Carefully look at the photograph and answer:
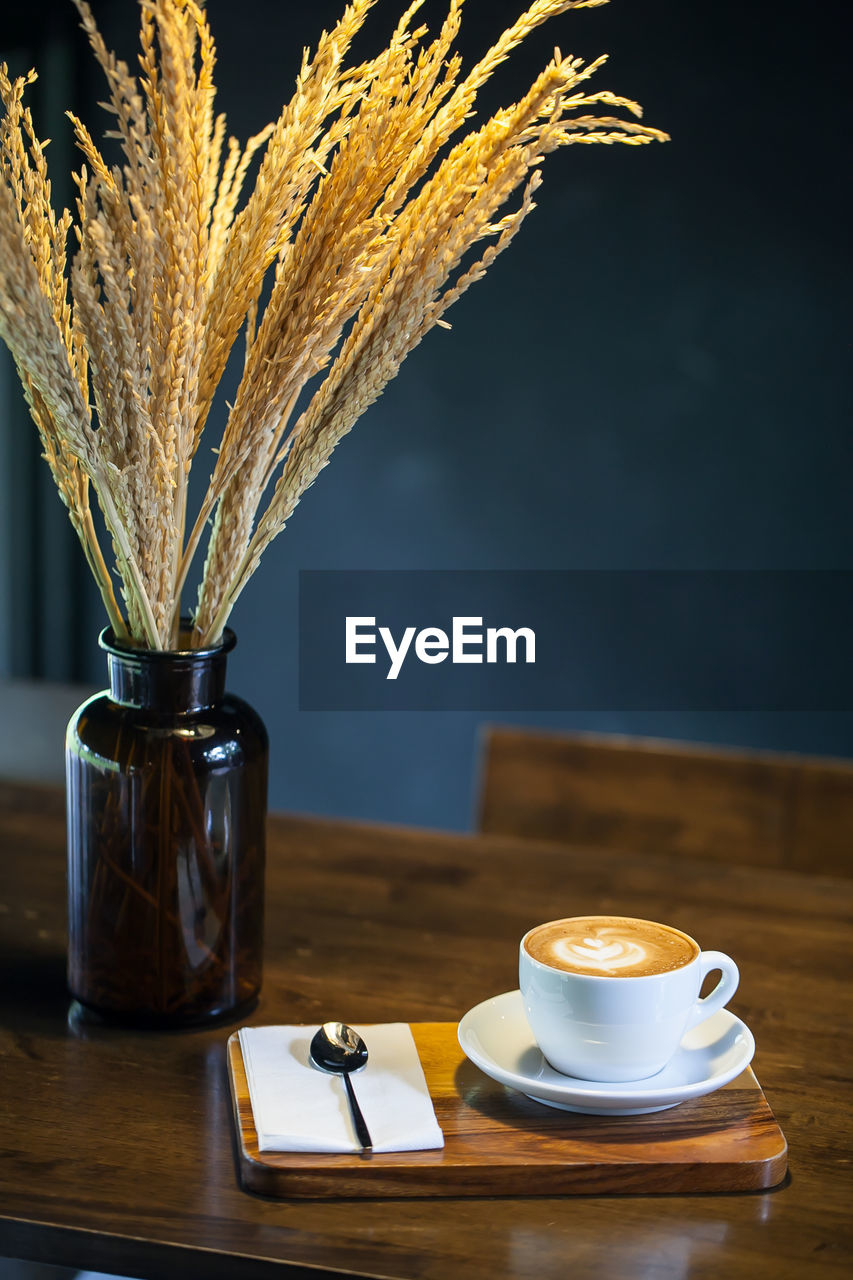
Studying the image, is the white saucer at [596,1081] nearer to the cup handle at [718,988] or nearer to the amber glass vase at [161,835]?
the cup handle at [718,988]

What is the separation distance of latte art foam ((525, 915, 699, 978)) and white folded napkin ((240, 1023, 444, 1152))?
0.11m

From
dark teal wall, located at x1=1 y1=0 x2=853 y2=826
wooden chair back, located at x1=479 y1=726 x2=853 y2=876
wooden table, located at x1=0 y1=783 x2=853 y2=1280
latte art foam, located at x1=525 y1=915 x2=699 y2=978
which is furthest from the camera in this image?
dark teal wall, located at x1=1 y1=0 x2=853 y2=826

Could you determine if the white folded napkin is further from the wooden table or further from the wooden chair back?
the wooden chair back

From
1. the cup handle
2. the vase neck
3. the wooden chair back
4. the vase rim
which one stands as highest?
the vase rim

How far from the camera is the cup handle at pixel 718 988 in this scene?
31.8 inches

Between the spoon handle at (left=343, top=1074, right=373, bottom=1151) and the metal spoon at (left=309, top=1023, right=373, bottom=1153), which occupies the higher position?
the metal spoon at (left=309, top=1023, right=373, bottom=1153)

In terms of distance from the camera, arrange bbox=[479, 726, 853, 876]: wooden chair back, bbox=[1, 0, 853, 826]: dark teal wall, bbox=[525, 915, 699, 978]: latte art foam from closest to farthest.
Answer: bbox=[525, 915, 699, 978]: latte art foam
bbox=[479, 726, 853, 876]: wooden chair back
bbox=[1, 0, 853, 826]: dark teal wall

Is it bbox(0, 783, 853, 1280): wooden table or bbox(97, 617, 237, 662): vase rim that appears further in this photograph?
bbox(97, 617, 237, 662): vase rim

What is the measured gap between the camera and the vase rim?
864 millimetres

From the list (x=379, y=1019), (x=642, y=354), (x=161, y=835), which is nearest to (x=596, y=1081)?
(x=379, y=1019)

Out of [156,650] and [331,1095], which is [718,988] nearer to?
[331,1095]

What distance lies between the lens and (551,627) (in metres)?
3.06

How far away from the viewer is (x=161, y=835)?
34.3 inches

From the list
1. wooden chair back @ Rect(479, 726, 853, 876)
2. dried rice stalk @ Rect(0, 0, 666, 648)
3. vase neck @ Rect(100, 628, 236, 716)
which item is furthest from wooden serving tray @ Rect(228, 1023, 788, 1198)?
wooden chair back @ Rect(479, 726, 853, 876)
